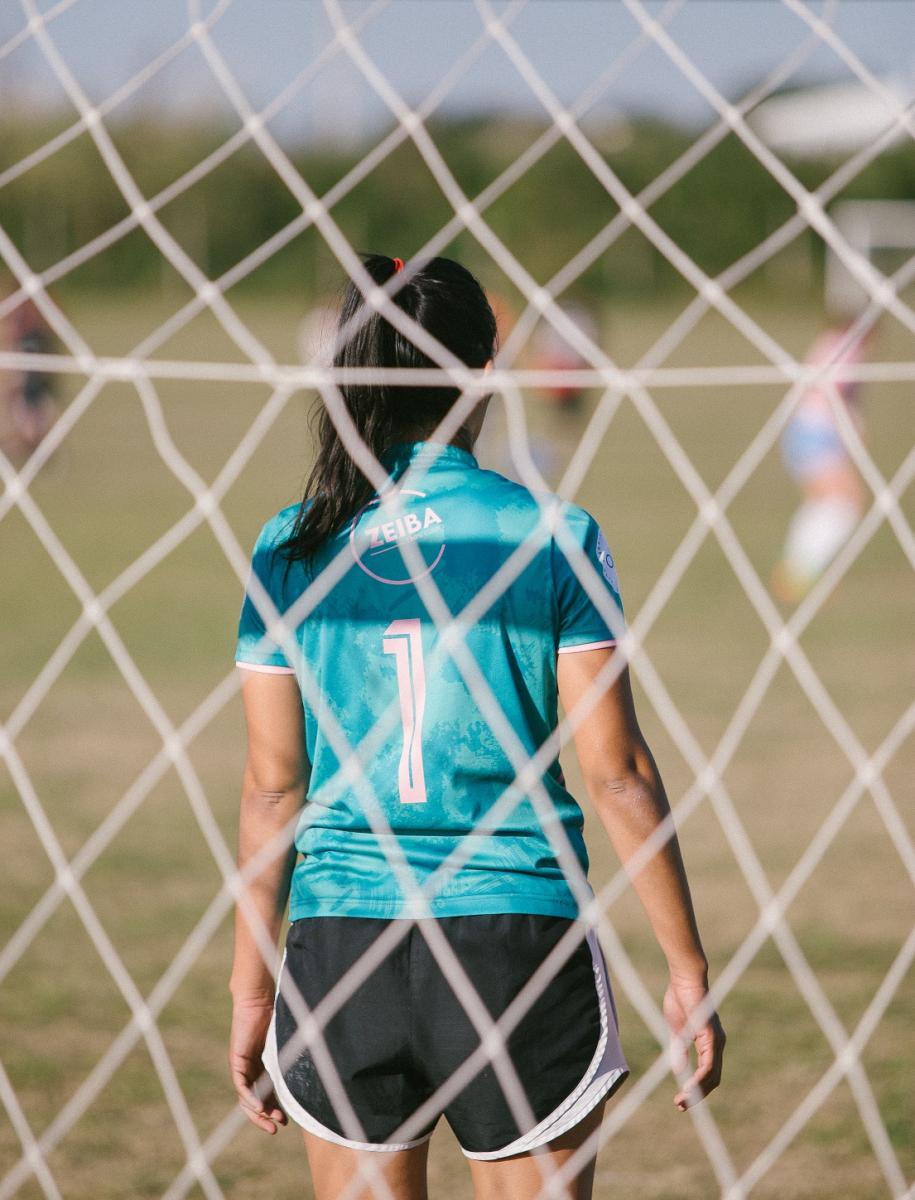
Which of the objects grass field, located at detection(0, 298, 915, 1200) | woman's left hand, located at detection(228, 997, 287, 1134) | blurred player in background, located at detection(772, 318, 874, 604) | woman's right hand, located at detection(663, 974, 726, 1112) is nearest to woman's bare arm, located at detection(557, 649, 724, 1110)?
woman's right hand, located at detection(663, 974, 726, 1112)

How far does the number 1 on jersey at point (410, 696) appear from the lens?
1.55 m

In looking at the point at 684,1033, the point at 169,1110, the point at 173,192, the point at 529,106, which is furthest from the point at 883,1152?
the point at 529,106

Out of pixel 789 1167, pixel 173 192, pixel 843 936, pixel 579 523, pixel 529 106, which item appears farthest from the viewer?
pixel 529 106

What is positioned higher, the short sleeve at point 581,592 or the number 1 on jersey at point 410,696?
the short sleeve at point 581,592

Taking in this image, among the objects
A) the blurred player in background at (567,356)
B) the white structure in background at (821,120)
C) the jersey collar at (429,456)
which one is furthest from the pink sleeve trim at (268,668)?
the white structure in background at (821,120)

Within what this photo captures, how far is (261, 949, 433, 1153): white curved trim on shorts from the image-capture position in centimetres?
160

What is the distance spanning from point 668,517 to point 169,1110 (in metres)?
7.90

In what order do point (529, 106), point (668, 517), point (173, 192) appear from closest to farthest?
point (173, 192), point (668, 517), point (529, 106)

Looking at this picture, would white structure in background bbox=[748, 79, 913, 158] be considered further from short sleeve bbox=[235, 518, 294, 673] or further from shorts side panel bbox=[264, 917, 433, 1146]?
shorts side panel bbox=[264, 917, 433, 1146]

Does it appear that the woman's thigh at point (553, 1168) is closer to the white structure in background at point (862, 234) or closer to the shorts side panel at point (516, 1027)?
the shorts side panel at point (516, 1027)

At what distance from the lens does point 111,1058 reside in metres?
2.87

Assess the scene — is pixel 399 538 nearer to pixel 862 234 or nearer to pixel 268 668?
pixel 268 668

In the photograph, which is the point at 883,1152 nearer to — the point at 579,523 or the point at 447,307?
the point at 579,523

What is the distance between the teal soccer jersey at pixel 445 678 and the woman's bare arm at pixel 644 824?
0.04 meters
